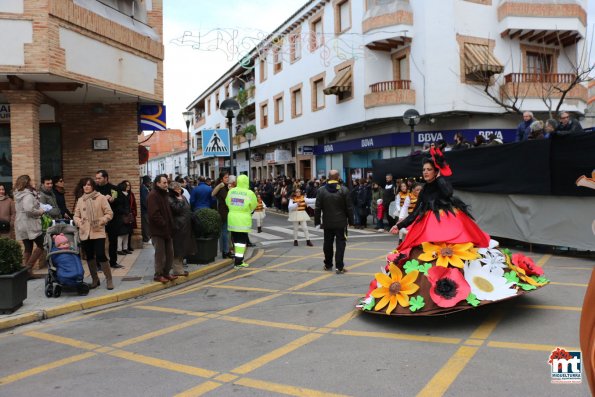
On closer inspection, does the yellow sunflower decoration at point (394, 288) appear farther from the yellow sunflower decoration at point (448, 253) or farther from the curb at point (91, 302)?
the curb at point (91, 302)

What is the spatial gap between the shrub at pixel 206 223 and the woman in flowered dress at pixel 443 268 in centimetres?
489

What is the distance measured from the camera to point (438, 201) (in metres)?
5.94

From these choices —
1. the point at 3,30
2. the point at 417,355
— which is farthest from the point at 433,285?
the point at 3,30

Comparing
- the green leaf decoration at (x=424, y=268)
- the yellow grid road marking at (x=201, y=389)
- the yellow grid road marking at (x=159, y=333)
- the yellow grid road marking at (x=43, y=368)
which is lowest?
the yellow grid road marking at (x=43, y=368)

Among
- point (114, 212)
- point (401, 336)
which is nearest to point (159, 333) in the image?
point (401, 336)

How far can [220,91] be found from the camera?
46312mm

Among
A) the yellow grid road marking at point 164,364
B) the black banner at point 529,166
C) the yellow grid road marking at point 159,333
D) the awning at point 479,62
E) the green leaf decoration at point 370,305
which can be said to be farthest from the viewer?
the awning at point 479,62

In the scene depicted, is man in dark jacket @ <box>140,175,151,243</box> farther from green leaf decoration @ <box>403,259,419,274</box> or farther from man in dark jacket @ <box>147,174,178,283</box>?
green leaf decoration @ <box>403,259,419,274</box>

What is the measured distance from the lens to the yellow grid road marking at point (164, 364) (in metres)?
4.31

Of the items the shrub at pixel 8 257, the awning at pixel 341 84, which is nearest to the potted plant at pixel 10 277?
the shrub at pixel 8 257

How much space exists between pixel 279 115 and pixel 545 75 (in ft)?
53.8

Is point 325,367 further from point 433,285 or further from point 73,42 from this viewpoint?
point 73,42

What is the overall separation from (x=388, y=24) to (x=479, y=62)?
162 inches

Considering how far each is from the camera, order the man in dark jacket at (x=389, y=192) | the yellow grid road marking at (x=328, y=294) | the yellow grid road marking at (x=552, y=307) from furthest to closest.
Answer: the man in dark jacket at (x=389, y=192), the yellow grid road marking at (x=328, y=294), the yellow grid road marking at (x=552, y=307)
